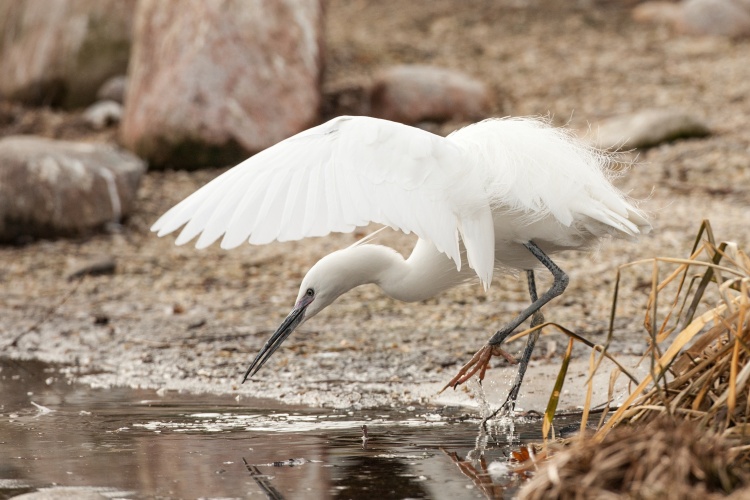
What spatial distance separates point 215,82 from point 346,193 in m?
7.03

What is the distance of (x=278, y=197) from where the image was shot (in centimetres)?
415

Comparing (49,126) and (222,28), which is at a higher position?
(222,28)

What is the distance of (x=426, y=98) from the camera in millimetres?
11570

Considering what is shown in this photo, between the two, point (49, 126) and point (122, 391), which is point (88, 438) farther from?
point (49, 126)

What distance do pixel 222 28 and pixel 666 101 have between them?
4.75 m

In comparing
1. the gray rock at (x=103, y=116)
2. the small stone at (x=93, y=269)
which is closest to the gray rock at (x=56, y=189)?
the small stone at (x=93, y=269)

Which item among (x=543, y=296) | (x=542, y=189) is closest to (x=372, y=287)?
(x=543, y=296)

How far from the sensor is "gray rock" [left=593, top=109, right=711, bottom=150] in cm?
1020

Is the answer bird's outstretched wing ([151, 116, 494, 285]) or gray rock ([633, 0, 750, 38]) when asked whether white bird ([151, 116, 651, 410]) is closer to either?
bird's outstretched wing ([151, 116, 494, 285])

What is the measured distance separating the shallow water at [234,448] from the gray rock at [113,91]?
26.0 ft

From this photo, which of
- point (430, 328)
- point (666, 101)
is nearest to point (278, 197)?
point (430, 328)

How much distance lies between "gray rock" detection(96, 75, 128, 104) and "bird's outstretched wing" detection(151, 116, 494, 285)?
913 centimetres

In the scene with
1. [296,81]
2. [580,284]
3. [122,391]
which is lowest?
[122,391]

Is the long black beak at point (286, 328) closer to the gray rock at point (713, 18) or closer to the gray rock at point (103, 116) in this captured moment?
the gray rock at point (103, 116)
